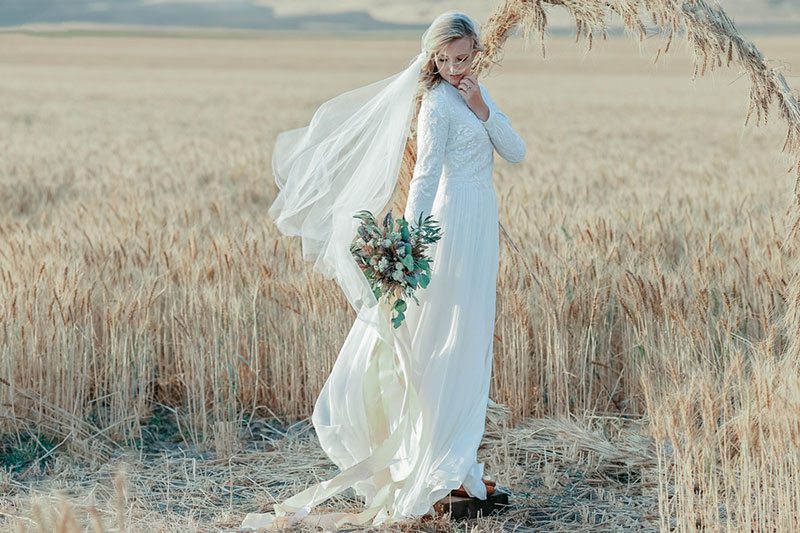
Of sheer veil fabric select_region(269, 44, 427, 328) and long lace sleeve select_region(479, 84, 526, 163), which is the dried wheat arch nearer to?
sheer veil fabric select_region(269, 44, 427, 328)

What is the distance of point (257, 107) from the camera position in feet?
103

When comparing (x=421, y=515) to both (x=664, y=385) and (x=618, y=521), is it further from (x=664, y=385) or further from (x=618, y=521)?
(x=664, y=385)

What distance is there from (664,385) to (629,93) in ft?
133

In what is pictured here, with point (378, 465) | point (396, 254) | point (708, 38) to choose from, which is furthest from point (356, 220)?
point (708, 38)

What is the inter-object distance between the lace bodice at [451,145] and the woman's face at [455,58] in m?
0.06

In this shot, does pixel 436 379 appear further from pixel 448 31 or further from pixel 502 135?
pixel 448 31

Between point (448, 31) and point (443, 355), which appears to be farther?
point (443, 355)

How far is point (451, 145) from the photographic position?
3.59 metres

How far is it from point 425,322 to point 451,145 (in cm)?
61

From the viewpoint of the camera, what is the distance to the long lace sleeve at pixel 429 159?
3510mm

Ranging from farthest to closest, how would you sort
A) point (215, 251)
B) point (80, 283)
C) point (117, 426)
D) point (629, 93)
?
point (629, 93)
point (215, 251)
point (80, 283)
point (117, 426)

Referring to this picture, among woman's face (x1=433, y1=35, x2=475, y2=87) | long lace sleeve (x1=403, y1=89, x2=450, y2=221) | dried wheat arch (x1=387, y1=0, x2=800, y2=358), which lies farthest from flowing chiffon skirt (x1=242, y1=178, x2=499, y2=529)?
dried wheat arch (x1=387, y1=0, x2=800, y2=358)

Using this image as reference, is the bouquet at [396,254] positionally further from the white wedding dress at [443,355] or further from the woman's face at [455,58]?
the woman's face at [455,58]

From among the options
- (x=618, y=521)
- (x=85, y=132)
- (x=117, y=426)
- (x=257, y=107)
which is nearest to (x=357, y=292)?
(x=618, y=521)
